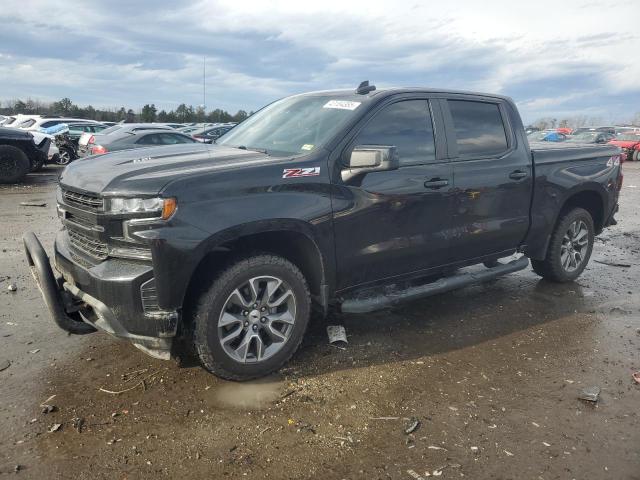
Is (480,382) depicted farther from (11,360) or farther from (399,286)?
(11,360)

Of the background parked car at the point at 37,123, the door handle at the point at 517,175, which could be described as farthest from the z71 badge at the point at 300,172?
the background parked car at the point at 37,123

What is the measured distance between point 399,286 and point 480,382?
1116 mm

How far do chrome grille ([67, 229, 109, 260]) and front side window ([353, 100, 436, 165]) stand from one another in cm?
187

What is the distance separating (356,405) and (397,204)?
1499 millimetres

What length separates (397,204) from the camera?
388cm

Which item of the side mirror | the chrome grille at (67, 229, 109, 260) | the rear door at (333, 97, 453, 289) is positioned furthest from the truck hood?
the rear door at (333, 97, 453, 289)

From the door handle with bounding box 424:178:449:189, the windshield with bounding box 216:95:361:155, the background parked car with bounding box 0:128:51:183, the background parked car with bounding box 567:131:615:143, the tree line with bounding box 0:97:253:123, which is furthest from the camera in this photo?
the tree line with bounding box 0:97:253:123

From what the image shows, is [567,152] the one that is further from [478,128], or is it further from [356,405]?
[356,405]

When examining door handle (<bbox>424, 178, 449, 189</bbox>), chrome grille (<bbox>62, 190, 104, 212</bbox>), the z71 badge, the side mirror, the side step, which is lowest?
the side step

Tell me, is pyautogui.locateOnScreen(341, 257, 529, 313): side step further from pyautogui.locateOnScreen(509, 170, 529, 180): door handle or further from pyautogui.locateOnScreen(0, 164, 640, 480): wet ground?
pyautogui.locateOnScreen(509, 170, 529, 180): door handle

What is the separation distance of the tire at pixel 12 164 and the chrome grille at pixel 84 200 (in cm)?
1059

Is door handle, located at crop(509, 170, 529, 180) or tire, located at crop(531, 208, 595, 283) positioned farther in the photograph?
tire, located at crop(531, 208, 595, 283)

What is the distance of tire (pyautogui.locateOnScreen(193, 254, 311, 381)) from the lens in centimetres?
322

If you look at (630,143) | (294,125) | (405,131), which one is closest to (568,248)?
(405,131)
